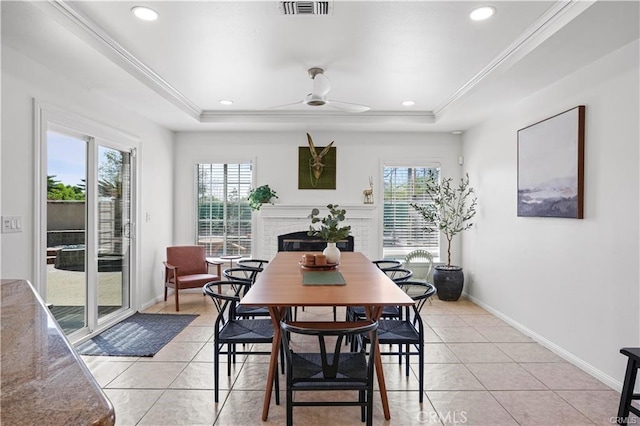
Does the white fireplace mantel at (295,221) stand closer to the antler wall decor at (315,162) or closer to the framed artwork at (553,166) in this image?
the antler wall decor at (315,162)

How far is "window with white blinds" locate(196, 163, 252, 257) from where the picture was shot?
5.74 meters

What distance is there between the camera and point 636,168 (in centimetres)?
253

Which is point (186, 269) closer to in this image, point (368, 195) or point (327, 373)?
point (368, 195)

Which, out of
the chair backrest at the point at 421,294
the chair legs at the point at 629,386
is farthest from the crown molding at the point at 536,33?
the chair legs at the point at 629,386

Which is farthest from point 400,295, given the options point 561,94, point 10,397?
point 561,94

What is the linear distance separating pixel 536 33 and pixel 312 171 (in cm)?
348

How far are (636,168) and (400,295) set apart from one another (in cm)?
183

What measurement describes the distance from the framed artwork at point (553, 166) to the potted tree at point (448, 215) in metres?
1.35

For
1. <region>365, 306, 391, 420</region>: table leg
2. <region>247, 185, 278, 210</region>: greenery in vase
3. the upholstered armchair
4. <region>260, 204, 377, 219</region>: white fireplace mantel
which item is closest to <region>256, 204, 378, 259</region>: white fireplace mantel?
<region>260, 204, 377, 219</region>: white fireplace mantel

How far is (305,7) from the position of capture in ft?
7.63

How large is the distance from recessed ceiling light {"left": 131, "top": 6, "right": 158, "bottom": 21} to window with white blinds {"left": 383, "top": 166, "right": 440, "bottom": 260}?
3946 millimetres

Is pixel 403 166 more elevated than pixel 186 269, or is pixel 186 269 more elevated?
pixel 403 166

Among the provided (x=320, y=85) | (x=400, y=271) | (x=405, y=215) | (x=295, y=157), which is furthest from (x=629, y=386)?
(x=295, y=157)

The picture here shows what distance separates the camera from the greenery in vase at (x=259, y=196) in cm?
537
